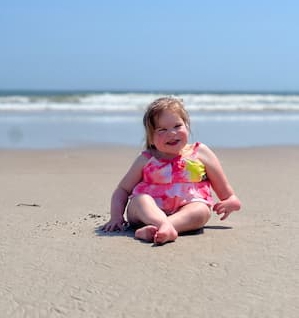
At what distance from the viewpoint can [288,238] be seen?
9.56 feet

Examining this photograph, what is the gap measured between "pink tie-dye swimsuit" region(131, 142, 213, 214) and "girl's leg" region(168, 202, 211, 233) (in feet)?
0.25

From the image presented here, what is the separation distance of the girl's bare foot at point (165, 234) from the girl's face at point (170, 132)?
1.81 feet

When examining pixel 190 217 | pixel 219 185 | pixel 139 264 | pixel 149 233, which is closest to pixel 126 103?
pixel 219 185

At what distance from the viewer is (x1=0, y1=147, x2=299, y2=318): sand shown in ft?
6.35

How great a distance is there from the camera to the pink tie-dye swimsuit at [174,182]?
10.4 ft

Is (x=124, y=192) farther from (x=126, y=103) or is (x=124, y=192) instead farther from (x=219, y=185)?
(x=126, y=103)

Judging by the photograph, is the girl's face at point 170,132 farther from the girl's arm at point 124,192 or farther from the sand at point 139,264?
the sand at point 139,264

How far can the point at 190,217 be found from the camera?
9.86ft

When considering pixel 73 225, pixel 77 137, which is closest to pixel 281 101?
pixel 77 137

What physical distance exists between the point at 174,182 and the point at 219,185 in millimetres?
302

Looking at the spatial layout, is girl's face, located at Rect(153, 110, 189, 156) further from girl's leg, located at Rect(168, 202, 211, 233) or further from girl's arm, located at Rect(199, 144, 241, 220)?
girl's leg, located at Rect(168, 202, 211, 233)

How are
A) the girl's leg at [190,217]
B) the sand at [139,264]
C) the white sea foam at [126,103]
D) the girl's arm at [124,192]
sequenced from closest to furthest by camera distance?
the sand at [139,264] < the girl's leg at [190,217] < the girl's arm at [124,192] < the white sea foam at [126,103]

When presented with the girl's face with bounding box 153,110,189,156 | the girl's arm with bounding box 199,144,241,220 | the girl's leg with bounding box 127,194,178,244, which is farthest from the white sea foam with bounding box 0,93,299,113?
the girl's leg with bounding box 127,194,178,244

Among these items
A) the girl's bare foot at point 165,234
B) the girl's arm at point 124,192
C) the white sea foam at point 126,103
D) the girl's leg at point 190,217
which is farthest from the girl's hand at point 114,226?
the white sea foam at point 126,103
